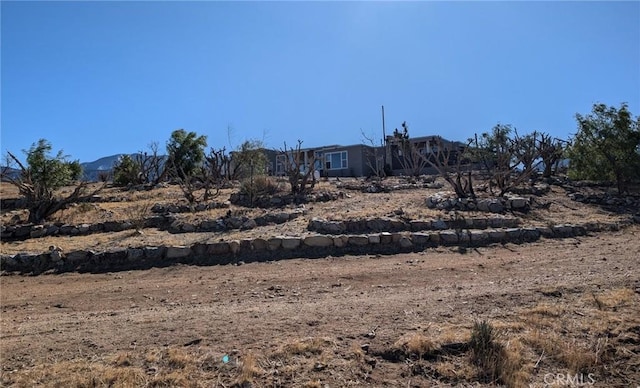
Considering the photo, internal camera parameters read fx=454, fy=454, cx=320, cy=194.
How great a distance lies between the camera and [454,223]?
11578 mm

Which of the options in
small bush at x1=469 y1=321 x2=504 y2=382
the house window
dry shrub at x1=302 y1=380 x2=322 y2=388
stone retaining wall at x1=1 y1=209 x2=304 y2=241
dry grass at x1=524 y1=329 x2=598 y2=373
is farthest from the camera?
the house window

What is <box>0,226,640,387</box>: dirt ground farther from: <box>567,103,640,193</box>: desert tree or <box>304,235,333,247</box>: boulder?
<box>567,103,640,193</box>: desert tree

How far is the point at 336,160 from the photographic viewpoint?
134 ft

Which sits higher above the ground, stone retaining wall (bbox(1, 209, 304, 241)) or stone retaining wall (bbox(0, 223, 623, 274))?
stone retaining wall (bbox(1, 209, 304, 241))

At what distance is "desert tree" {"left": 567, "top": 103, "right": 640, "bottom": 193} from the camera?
16.7 meters

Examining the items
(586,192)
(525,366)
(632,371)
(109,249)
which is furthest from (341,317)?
(586,192)

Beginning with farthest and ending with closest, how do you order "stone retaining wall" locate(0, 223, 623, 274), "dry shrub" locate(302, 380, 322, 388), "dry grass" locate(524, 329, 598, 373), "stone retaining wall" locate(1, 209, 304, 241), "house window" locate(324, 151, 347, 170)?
1. "house window" locate(324, 151, 347, 170)
2. "stone retaining wall" locate(1, 209, 304, 241)
3. "stone retaining wall" locate(0, 223, 623, 274)
4. "dry grass" locate(524, 329, 598, 373)
5. "dry shrub" locate(302, 380, 322, 388)

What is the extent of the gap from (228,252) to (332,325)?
5.22 meters

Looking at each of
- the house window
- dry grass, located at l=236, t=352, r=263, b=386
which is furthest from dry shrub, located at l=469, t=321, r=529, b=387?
the house window

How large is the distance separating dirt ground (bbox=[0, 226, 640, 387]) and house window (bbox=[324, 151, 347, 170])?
31.8 meters

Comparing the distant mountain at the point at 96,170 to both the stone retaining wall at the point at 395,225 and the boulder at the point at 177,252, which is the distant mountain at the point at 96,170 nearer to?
the boulder at the point at 177,252

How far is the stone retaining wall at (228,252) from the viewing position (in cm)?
966

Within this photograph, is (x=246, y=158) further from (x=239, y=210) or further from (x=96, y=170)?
(x=96, y=170)

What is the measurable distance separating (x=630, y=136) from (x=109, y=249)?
17964 mm
